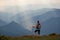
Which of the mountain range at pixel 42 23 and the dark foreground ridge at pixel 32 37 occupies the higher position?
the mountain range at pixel 42 23

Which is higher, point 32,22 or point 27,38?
point 32,22

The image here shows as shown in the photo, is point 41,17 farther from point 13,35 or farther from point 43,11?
point 13,35

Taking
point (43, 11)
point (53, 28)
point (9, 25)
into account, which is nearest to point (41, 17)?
point (43, 11)

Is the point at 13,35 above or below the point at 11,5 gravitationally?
below

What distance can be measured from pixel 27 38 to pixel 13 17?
319mm

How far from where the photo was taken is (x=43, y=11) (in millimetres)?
1619

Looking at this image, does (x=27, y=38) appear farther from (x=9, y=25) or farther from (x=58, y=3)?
(x=58, y=3)

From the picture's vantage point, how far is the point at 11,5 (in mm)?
1631

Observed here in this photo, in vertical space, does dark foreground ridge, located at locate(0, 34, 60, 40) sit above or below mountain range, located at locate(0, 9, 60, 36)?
below

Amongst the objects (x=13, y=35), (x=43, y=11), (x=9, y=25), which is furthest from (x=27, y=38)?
(x=43, y=11)

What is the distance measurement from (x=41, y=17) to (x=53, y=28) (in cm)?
21

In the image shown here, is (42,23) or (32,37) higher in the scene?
(42,23)

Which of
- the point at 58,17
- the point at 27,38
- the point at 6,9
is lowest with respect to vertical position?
the point at 27,38

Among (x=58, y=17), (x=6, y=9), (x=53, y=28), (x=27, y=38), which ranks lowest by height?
(x=27, y=38)
